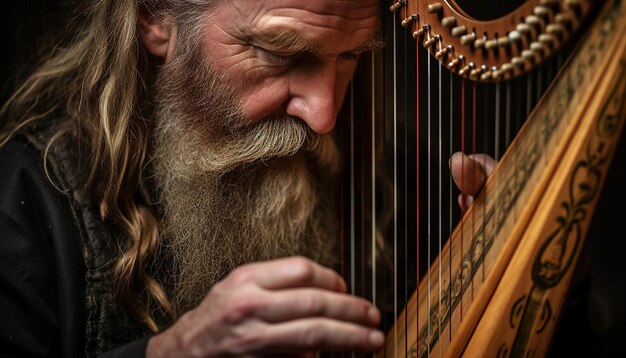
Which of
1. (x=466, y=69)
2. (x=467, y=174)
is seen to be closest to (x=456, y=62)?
(x=466, y=69)

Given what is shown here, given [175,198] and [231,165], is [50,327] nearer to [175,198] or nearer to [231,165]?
[175,198]

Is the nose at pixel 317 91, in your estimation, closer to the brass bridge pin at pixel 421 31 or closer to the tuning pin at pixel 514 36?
the brass bridge pin at pixel 421 31

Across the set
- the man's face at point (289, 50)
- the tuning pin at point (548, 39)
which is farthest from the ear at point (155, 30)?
the tuning pin at point (548, 39)

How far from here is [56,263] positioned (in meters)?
1.23

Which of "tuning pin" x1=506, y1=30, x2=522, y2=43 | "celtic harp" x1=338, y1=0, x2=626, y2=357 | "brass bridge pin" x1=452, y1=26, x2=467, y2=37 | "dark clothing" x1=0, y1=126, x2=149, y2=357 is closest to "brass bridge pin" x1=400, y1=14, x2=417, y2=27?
"celtic harp" x1=338, y1=0, x2=626, y2=357

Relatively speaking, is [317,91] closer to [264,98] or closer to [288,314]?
[264,98]

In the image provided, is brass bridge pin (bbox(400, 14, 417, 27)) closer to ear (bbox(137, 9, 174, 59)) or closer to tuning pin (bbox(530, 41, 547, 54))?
tuning pin (bbox(530, 41, 547, 54))

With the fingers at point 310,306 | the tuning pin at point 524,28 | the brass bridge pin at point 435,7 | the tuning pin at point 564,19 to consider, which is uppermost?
the tuning pin at point 564,19

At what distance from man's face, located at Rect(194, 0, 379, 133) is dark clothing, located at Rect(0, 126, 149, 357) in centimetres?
35

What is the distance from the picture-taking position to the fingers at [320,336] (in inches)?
31.9

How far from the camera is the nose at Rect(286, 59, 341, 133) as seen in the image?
121 cm

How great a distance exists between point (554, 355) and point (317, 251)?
1.95 ft

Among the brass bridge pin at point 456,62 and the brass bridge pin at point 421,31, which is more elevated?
the brass bridge pin at point 421,31

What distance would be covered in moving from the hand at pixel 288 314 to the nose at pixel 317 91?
0.42m
